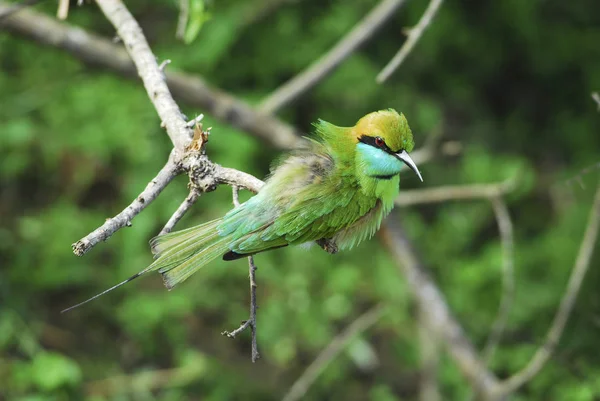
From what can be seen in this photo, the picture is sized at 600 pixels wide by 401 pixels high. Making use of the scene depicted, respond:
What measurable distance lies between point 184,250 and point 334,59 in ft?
6.60

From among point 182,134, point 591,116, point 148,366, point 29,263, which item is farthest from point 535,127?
point 182,134

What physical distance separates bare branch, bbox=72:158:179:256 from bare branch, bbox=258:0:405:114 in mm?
1976

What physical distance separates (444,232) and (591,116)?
147 cm

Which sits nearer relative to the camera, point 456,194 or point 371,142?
point 371,142

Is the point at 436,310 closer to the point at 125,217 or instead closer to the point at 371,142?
the point at 371,142

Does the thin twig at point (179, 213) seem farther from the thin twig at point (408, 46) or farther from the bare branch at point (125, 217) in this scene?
the thin twig at point (408, 46)

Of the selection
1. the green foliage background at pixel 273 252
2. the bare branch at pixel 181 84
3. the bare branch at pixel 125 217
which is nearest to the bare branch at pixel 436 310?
the green foliage background at pixel 273 252

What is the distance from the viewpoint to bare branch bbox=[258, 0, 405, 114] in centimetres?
382

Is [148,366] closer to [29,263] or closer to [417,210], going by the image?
[29,263]

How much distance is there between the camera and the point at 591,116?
545cm

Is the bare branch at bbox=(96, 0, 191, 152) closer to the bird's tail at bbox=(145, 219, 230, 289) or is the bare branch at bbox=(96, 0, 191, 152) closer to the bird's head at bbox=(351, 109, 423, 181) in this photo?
the bird's tail at bbox=(145, 219, 230, 289)

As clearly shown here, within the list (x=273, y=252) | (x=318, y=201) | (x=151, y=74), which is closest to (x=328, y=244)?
(x=318, y=201)

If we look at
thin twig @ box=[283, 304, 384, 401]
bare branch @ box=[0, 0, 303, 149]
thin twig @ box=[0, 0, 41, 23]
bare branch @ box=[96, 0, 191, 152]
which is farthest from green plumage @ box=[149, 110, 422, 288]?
thin twig @ box=[283, 304, 384, 401]

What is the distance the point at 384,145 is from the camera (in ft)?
7.96
